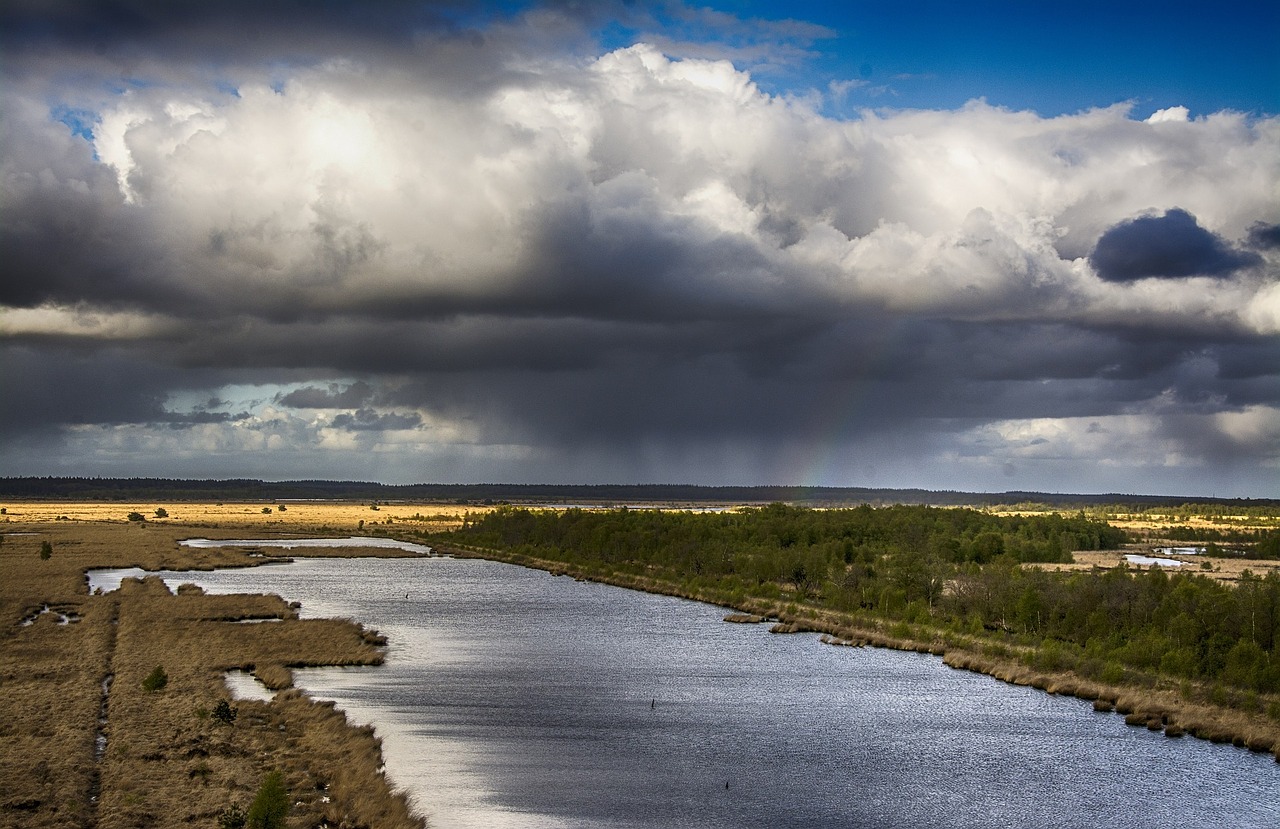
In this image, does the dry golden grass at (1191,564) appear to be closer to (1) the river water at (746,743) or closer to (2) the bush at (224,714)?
(1) the river water at (746,743)

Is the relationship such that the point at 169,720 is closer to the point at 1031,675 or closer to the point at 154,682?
the point at 154,682

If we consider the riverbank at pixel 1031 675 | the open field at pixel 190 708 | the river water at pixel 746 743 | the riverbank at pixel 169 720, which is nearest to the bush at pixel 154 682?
the riverbank at pixel 169 720

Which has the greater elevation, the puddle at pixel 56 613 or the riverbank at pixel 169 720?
the riverbank at pixel 169 720

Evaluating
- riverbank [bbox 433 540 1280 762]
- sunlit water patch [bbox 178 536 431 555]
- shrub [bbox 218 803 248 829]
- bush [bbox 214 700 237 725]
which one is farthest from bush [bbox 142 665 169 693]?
sunlit water patch [bbox 178 536 431 555]

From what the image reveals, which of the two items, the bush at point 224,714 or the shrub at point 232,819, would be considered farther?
the bush at point 224,714

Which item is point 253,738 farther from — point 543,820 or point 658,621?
point 658,621

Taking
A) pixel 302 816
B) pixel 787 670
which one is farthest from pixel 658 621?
pixel 302 816

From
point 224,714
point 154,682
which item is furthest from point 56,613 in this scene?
point 224,714
